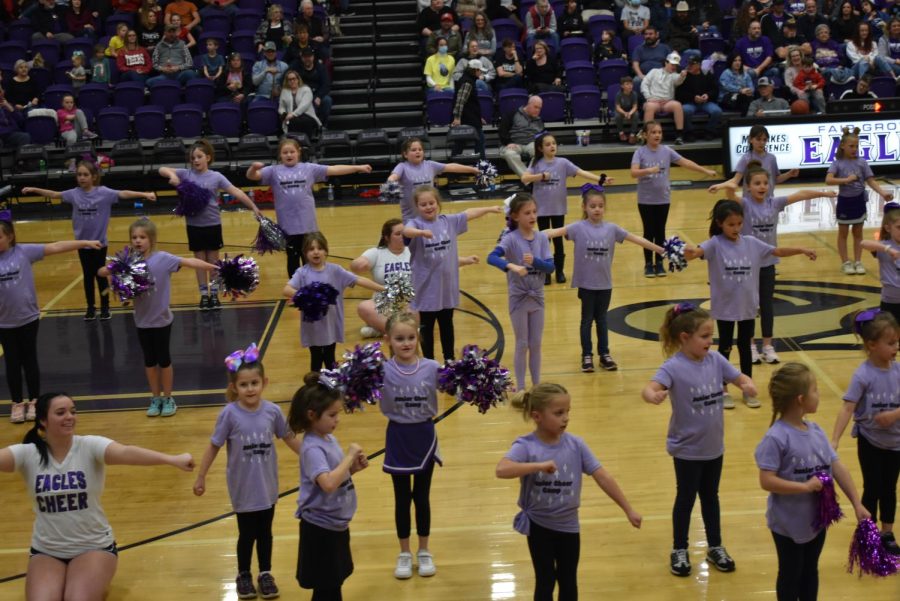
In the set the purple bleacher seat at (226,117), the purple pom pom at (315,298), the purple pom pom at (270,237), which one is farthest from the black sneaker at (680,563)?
the purple bleacher seat at (226,117)

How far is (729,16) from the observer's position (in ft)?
70.0

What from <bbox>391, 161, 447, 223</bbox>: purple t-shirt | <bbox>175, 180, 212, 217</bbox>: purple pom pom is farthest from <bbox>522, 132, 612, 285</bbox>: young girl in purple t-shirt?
<bbox>175, 180, 212, 217</bbox>: purple pom pom

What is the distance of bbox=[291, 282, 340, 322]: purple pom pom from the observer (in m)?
8.50

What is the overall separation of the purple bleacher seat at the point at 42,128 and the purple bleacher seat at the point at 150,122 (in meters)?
1.38

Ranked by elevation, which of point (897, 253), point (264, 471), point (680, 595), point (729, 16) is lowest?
point (680, 595)

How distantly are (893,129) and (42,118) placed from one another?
1377cm

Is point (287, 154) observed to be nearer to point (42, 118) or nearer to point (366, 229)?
point (366, 229)

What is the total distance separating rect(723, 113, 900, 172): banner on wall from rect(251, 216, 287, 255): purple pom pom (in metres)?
8.60

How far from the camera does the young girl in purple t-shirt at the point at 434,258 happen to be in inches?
359

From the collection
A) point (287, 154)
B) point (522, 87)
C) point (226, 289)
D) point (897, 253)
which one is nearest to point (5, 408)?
point (226, 289)

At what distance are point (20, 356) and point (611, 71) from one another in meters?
13.3

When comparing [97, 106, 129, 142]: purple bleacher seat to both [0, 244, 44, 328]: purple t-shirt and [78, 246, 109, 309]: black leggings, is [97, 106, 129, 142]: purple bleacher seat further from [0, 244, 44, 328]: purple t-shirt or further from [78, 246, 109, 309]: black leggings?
[0, 244, 44, 328]: purple t-shirt

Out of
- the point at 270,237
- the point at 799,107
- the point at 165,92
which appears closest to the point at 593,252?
the point at 270,237

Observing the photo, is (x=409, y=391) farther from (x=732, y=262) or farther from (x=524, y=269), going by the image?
(x=732, y=262)
